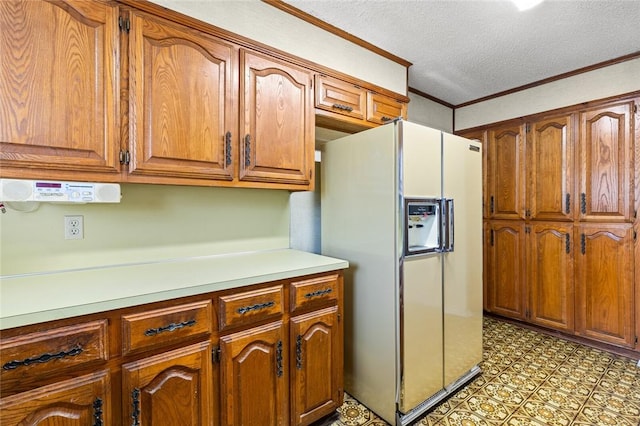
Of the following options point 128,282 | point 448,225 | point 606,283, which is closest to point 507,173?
point 606,283

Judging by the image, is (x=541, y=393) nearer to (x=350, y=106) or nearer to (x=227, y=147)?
(x=350, y=106)

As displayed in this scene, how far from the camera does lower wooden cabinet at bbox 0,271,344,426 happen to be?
3.16 feet

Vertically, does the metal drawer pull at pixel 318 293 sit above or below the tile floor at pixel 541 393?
above

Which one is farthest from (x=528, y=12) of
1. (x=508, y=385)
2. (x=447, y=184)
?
(x=508, y=385)

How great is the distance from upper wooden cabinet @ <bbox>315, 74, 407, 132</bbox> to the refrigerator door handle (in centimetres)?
82

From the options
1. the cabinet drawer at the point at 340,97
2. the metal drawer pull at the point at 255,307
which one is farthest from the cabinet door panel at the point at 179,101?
the metal drawer pull at the point at 255,307

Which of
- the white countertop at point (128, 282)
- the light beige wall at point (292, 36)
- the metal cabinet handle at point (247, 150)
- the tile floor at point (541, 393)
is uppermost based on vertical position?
the light beige wall at point (292, 36)

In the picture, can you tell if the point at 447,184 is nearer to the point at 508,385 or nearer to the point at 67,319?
the point at 508,385

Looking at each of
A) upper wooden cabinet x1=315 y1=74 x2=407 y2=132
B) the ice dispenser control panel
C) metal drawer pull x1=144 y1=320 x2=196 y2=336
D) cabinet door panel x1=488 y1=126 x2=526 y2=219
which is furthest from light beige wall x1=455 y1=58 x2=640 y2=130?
metal drawer pull x1=144 y1=320 x2=196 y2=336

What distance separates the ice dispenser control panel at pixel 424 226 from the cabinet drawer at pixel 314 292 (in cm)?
52

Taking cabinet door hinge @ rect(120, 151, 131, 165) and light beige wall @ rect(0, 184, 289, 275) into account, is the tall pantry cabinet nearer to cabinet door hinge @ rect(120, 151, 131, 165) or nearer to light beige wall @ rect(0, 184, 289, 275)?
light beige wall @ rect(0, 184, 289, 275)

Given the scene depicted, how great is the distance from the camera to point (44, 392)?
967 millimetres

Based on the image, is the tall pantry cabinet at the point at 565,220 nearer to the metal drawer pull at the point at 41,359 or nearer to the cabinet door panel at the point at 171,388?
the cabinet door panel at the point at 171,388

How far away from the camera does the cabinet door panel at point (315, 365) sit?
5.10ft
